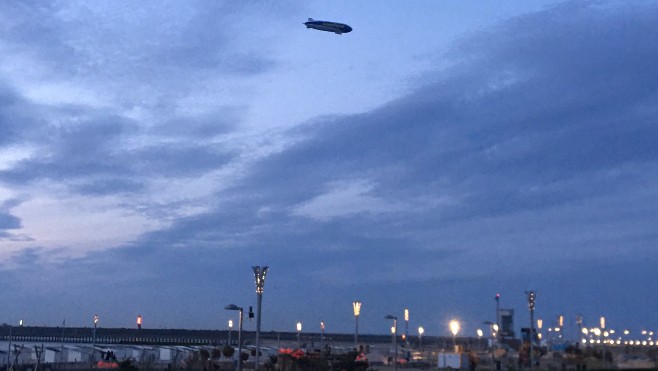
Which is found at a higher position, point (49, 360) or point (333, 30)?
point (333, 30)

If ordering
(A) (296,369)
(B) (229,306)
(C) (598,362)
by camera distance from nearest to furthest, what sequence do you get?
(B) (229,306) < (A) (296,369) < (C) (598,362)

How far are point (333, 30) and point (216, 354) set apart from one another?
162 feet

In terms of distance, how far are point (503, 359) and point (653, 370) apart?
39.1 meters

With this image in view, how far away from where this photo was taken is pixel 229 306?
142ft

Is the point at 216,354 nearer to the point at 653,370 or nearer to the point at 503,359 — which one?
the point at 503,359

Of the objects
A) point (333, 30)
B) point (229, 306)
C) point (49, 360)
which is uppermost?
point (333, 30)

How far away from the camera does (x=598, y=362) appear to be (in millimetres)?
88000

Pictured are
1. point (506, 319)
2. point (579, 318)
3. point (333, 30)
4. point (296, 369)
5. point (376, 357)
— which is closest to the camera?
point (296, 369)

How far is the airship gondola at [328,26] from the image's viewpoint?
102m

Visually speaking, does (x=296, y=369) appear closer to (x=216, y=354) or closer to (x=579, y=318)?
(x=216, y=354)

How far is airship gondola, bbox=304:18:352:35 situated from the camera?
334 feet

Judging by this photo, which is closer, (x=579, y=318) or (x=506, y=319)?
(x=579, y=318)

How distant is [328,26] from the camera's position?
104 m

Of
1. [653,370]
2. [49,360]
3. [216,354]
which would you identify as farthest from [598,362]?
[49,360]
